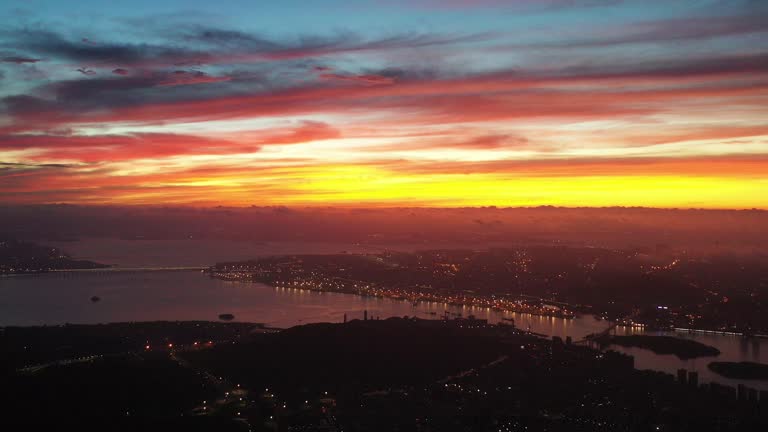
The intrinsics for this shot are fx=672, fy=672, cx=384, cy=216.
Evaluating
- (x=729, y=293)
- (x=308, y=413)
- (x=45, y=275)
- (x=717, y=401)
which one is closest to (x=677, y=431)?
(x=717, y=401)

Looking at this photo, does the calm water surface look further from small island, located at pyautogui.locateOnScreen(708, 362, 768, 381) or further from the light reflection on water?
small island, located at pyautogui.locateOnScreen(708, 362, 768, 381)

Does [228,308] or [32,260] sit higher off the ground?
[32,260]

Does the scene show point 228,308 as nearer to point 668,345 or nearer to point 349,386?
point 349,386

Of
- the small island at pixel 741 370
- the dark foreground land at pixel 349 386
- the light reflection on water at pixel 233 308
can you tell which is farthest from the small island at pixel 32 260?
the small island at pixel 741 370

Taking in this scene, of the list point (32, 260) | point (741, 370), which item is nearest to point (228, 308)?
point (741, 370)

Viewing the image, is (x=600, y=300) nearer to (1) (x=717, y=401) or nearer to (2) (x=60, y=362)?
(1) (x=717, y=401)

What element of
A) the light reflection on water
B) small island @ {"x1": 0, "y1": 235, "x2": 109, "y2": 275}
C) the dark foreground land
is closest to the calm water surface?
the light reflection on water
